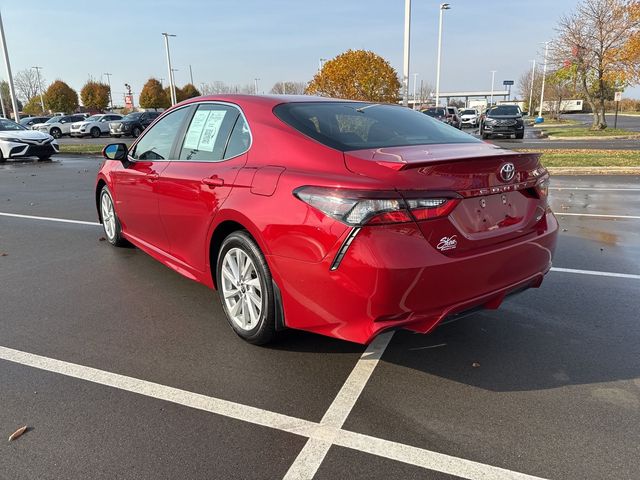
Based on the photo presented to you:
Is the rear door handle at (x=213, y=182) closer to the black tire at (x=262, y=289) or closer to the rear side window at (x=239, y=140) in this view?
the rear side window at (x=239, y=140)

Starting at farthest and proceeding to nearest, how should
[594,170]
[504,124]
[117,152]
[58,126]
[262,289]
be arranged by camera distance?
[58,126] → [504,124] → [594,170] → [117,152] → [262,289]

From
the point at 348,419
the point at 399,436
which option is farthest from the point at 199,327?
the point at 399,436

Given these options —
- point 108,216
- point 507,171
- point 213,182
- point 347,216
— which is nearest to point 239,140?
point 213,182

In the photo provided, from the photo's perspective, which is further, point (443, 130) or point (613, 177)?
point (613, 177)

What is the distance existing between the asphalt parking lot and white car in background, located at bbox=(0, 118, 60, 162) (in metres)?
15.3

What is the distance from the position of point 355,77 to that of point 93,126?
26.6 metres

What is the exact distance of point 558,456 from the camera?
8.01 ft

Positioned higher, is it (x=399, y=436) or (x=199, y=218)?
(x=199, y=218)

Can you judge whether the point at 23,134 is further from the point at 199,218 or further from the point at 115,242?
the point at 199,218

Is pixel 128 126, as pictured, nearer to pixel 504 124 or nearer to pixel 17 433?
pixel 504 124

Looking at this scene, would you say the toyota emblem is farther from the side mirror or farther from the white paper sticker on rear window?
the side mirror

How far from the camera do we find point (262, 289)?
3297 millimetres

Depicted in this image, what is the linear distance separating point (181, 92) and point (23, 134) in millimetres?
69636

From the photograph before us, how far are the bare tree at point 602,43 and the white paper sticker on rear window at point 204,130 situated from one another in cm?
2948
